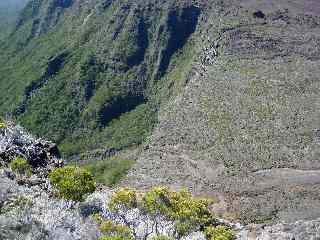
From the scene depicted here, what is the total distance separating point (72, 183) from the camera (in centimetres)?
6662

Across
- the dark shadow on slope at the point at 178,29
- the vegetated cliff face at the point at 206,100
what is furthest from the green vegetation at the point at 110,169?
the dark shadow on slope at the point at 178,29

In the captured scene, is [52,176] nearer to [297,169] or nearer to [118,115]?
[297,169]

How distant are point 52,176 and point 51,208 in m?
10.7

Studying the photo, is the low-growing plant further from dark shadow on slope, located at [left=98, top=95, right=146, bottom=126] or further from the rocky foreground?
dark shadow on slope, located at [left=98, top=95, right=146, bottom=126]

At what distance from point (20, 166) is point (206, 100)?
2932 inches

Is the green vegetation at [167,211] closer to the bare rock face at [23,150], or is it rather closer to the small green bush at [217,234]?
the small green bush at [217,234]

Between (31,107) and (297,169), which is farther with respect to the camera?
(31,107)

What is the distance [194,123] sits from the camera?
13412cm

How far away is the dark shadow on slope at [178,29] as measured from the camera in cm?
18012

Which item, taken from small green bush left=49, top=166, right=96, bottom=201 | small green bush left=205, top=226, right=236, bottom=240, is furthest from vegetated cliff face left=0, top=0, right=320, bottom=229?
small green bush left=49, top=166, right=96, bottom=201

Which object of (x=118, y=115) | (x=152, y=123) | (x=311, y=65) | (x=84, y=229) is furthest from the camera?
(x=118, y=115)

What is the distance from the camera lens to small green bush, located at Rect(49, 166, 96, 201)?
2606 inches

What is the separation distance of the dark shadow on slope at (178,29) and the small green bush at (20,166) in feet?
362

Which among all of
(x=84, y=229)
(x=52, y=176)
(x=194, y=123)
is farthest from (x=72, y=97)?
(x=84, y=229)
